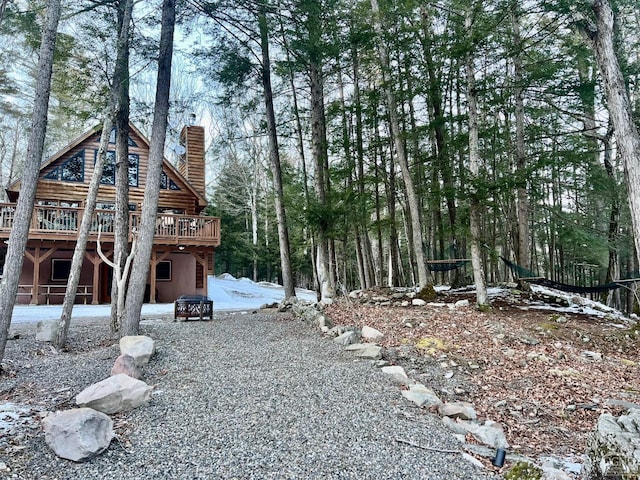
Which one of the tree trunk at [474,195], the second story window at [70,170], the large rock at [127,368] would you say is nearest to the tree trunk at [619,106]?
the tree trunk at [474,195]

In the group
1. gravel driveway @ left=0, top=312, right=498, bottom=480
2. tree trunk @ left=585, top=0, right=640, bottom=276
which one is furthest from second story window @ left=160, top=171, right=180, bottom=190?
tree trunk @ left=585, top=0, right=640, bottom=276

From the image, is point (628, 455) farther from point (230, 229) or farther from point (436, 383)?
point (230, 229)

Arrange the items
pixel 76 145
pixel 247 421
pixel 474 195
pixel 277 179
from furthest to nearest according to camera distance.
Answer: pixel 76 145
pixel 277 179
pixel 474 195
pixel 247 421

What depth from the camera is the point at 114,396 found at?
2.88 metres

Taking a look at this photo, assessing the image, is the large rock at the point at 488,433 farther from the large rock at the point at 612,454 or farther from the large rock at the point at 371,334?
the large rock at the point at 371,334

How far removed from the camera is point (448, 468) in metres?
2.39

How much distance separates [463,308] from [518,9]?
6046 millimetres

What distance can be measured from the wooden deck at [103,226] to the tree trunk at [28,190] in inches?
284

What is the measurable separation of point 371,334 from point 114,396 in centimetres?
342

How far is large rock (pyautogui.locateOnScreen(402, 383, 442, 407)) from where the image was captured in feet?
11.2

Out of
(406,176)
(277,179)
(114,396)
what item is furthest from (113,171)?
(114,396)

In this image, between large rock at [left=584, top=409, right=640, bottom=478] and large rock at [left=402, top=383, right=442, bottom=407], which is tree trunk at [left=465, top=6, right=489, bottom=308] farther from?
large rock at [left=584, top=409, right=640, bottom=478]

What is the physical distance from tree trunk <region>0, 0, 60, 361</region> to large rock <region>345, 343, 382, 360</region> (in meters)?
3.60

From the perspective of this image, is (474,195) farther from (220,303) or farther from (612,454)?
(220,303)
